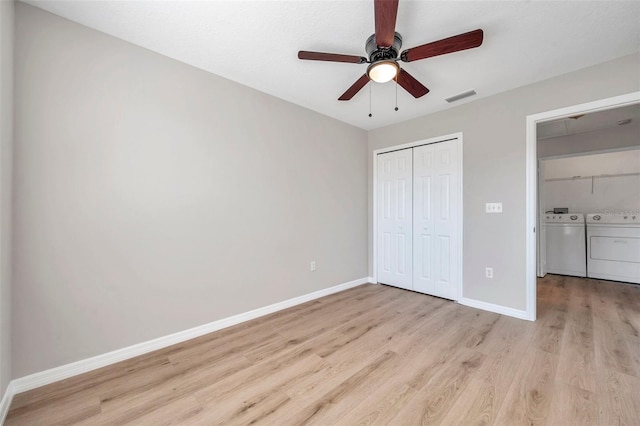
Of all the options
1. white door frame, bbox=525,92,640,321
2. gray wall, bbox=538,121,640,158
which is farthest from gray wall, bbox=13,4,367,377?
gray wall, bbox=538,121,640,158

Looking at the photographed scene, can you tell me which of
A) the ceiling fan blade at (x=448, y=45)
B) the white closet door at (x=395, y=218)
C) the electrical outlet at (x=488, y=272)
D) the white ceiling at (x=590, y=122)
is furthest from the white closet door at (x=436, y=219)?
the ceiling fan blade at (x=448, y=45)

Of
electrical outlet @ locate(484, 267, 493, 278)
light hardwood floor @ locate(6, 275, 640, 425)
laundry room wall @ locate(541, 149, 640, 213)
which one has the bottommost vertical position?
light hardwood floor @ locate(6, 275, 640, 425)

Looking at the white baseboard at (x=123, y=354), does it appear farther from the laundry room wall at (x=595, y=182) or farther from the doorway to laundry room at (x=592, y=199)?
the laundry room wall at (x=595, y=182)

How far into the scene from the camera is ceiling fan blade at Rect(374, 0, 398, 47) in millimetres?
1326

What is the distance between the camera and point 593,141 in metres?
4.22

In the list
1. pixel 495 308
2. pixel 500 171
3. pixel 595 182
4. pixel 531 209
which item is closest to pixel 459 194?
pixel 500 171

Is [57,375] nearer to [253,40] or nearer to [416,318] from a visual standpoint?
[253,40]

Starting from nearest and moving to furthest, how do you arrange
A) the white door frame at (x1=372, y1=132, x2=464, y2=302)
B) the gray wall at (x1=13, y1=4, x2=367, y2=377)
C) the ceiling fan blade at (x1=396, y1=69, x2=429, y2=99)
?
the gray wall at (x1=13, y1=4, x2=367, y2=377) → the ceiling fan blade at (x1=396, y1=69, x2=429, y2=99) → the white door frame at (x1=372, y1=132, x2=464, y2=302)

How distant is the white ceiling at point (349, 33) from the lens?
5.54 ft

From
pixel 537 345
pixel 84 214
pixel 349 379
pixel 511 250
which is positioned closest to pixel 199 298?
pixel 84 214

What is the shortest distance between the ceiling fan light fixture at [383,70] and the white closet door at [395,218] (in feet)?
6.60

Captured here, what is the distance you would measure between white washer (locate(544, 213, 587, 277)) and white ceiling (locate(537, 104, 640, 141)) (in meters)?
1.49

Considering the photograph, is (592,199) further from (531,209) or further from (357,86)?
(357,86)

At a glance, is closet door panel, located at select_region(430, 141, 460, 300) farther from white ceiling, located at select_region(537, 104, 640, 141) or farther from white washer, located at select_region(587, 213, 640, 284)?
white washer, located at select_region(587, 213, 640, 284)
